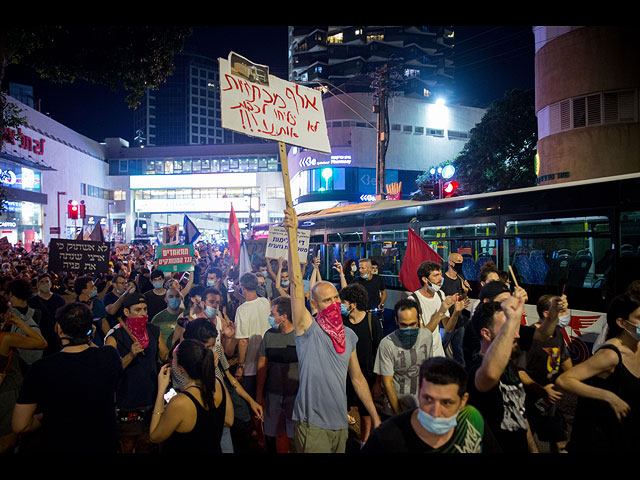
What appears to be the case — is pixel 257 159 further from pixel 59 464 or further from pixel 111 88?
pixel 59 464

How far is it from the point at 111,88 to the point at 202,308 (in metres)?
7.58

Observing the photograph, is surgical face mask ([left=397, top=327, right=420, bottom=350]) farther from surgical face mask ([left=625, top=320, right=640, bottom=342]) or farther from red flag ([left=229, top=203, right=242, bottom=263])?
red flag ([left=229, top=203, right=242, bottom=263])

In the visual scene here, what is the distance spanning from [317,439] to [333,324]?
0.89m

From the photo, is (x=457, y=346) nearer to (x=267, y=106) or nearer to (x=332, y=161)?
(x=267, y=106)

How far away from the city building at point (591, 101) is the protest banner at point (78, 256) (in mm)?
16507

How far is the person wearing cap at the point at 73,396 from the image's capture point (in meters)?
3.23

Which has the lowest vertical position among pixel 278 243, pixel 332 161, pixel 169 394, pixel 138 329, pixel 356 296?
pixel 169 394

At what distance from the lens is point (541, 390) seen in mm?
3973

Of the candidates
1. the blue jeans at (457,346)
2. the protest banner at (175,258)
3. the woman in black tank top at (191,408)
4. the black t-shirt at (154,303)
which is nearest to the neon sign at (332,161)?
the protest banner at (175,258)

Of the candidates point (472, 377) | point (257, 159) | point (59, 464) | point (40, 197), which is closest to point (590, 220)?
point (472, 377)

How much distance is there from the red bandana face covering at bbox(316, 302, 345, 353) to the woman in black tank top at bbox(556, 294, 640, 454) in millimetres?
1656

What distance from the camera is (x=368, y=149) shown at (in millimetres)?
46344

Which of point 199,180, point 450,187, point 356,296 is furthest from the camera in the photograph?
point 199,180

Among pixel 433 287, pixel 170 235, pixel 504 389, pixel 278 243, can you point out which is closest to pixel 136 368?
pixel 504 389
